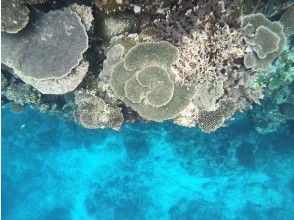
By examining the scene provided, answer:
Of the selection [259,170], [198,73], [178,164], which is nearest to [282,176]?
[259,170]

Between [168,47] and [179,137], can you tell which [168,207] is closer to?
[179,137]

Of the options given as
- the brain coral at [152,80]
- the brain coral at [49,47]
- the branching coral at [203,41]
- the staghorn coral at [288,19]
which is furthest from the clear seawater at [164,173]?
the brain coral at [49,47]

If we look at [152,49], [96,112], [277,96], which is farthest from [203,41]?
[277,96]

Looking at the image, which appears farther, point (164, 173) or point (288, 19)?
point (164, 173)

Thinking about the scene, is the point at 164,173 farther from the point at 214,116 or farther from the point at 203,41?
the point at 203,41

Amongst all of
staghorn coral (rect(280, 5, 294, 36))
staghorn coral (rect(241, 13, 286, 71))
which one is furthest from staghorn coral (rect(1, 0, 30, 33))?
staghorn coral (rect(280, 5, 294, 36))

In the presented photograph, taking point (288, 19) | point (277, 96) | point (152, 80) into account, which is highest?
point (288, 19)

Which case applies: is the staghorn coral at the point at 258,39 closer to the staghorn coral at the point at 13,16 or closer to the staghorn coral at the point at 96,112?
the staghorn coral at the point at 96,112
